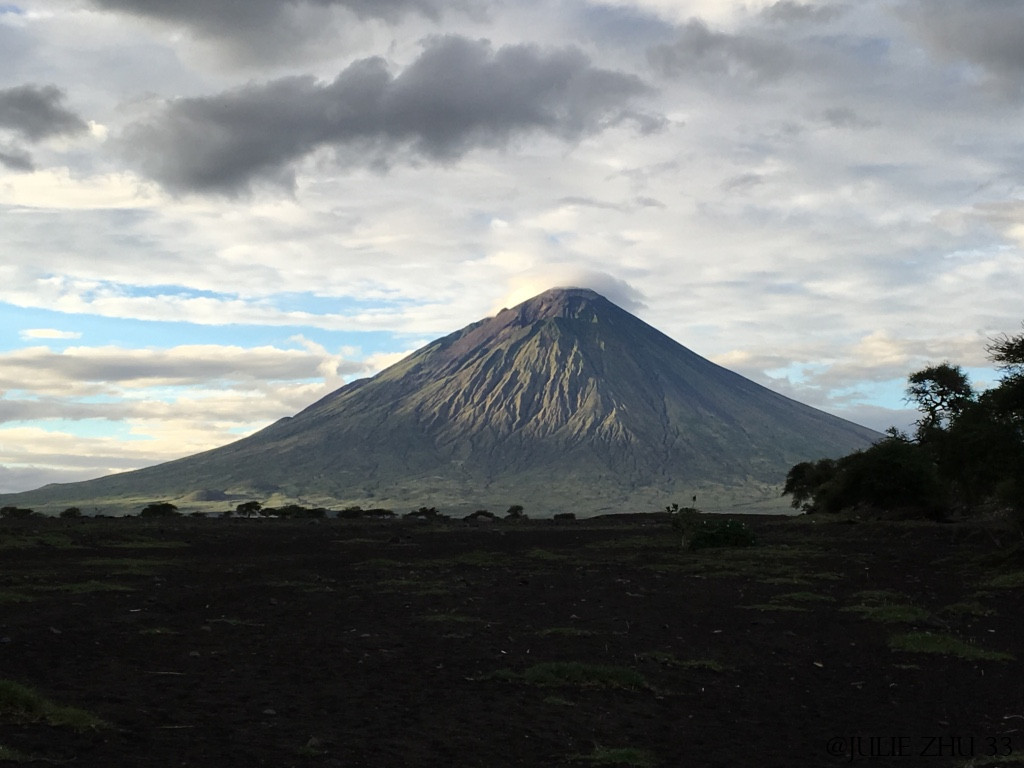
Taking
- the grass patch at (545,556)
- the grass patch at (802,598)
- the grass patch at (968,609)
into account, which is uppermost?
the grass patch at (545,556)

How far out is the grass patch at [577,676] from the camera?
43.5ft

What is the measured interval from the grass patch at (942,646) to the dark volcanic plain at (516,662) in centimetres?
6

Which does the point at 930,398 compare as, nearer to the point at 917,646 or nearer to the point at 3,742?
the point at 917,646

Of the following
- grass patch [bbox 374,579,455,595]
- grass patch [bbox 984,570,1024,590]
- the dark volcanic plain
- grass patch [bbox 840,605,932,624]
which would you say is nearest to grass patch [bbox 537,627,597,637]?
the dark volcanic plain

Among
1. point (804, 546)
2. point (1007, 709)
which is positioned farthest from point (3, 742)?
point (804, 546)

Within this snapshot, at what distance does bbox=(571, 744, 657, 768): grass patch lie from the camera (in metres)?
9.88

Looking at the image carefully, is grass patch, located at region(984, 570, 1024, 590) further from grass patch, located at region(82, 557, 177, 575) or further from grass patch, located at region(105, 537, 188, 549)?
grass patch, located at region(105, 537, 188, 549)

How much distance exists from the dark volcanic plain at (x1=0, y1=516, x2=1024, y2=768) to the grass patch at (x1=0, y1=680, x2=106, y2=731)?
0.12m

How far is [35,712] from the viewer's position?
1017cm

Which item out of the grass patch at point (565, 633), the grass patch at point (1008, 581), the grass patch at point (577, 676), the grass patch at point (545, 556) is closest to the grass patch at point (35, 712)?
the grass patch at point (577, 676)

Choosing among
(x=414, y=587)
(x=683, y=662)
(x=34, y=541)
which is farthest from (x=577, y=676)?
(x=34, y=541)

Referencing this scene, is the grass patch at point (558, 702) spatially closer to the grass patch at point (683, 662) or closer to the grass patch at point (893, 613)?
the grass patch at point (683, 662)

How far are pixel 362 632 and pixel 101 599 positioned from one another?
6455 mm

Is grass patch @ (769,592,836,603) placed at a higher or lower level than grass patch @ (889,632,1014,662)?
higher
